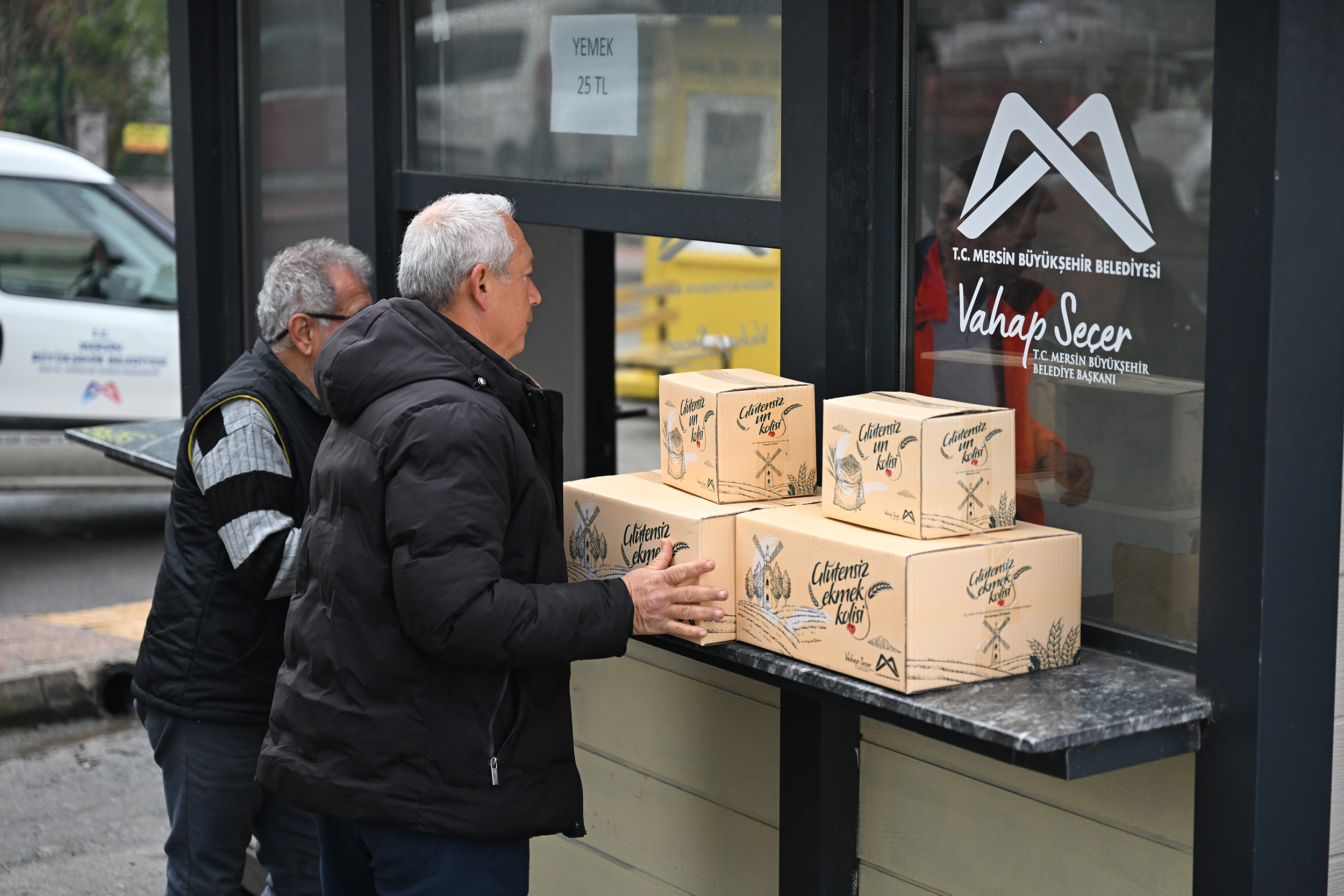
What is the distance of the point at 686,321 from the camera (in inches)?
320

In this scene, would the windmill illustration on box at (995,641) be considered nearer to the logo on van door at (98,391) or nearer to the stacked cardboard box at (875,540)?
the stacked cardboard box at (875,540)

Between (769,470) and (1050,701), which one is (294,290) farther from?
(1050,701)

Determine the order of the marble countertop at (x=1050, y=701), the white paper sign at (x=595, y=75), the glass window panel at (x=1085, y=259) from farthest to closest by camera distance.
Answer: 1. the white paper sign at (x=595, y=75)
2. the glass window panel at (x=1085, y=259)
3. the marble countertop at (x=1050, y=701)

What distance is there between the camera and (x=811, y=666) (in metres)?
2.28

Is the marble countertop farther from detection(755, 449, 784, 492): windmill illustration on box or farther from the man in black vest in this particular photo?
the man in black vest

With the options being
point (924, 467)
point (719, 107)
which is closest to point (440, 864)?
point (924, 467)

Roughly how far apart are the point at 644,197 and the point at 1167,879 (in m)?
1.72

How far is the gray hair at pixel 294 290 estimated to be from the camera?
3.18 meters

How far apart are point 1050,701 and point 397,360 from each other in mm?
1181

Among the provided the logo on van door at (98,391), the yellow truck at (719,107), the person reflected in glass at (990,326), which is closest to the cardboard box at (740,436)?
the person reflected in glass at (990,326)

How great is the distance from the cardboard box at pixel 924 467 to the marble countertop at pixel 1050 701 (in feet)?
0.79

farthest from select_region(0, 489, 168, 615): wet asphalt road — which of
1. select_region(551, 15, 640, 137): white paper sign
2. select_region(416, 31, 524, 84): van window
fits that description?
Result: select_region(551, 15, 640, 137): white paper sign

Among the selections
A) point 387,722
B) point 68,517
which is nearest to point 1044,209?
point 387,722

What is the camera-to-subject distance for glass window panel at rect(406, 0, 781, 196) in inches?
115
